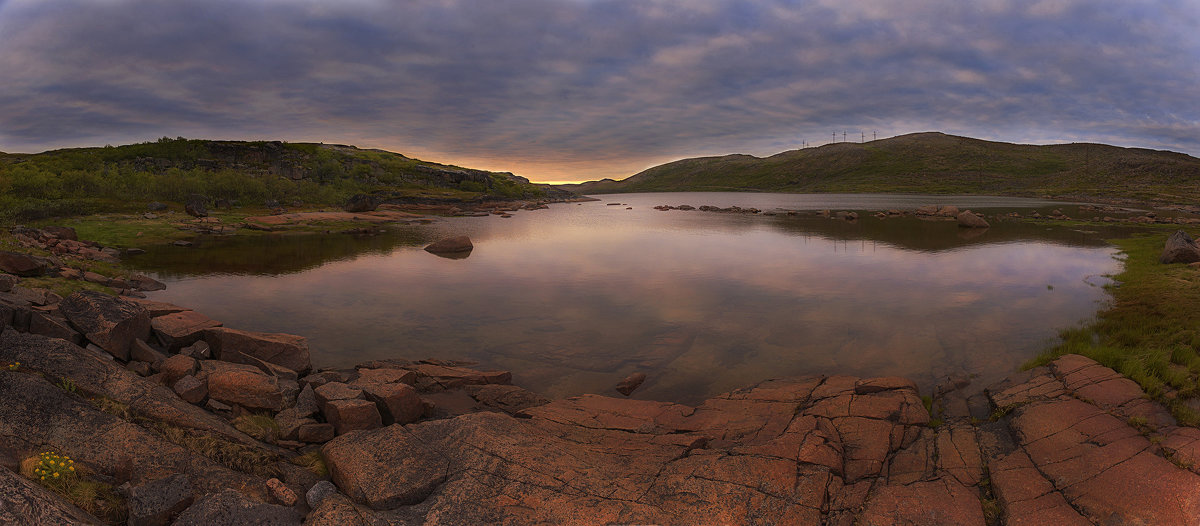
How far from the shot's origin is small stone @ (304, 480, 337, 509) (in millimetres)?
7445

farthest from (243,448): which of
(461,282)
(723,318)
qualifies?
(461,282)

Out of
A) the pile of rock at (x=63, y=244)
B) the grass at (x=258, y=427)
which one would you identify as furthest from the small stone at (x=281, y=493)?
the pile of rock at (x=63, y=244)

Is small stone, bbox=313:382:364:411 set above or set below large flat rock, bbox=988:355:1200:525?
above

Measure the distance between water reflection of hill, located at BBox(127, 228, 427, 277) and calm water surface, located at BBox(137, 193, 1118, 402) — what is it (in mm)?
307

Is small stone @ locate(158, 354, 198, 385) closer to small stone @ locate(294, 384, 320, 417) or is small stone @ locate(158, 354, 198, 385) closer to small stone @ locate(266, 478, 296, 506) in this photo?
small stone @ locate(294, 384, 320, 417)

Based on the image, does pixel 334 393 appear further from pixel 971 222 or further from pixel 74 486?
pixel 971 222

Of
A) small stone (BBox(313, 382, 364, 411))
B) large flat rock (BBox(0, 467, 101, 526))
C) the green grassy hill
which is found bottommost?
small stone (BBox(313, 382, 364, 411))

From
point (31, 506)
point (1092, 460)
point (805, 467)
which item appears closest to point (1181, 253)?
point (1092, 460)

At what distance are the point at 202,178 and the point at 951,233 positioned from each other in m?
116

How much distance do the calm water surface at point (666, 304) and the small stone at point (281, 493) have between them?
309 inches

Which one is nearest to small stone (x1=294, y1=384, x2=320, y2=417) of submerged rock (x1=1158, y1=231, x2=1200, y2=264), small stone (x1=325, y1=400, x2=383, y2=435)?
small stone (x1=325, y1=400, x2=383, y2=435)

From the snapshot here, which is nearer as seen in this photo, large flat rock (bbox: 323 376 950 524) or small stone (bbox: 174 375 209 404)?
large flat rock (bbox: 323 376 950 524)

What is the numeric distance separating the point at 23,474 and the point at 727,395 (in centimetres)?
1312

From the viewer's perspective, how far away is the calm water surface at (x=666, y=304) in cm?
1669
